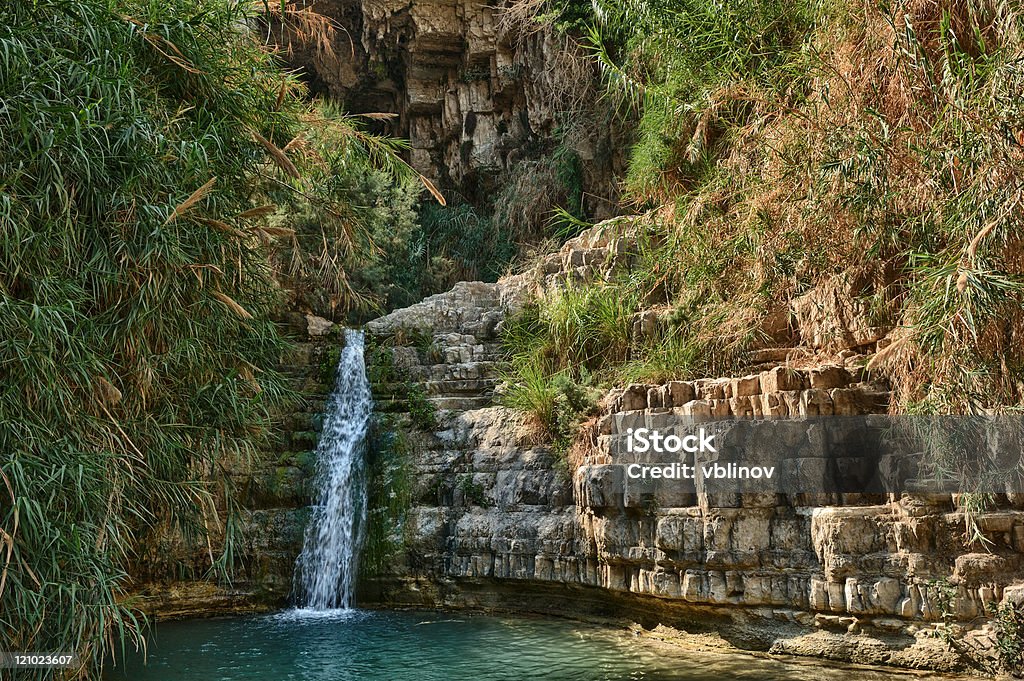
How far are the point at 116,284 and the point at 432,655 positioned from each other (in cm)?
335

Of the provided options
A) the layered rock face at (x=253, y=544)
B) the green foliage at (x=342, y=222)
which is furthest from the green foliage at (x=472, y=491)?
the green foliage at (x=342, y=222)

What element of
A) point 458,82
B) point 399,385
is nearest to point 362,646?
point 399,385

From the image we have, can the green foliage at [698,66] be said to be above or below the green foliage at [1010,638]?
above

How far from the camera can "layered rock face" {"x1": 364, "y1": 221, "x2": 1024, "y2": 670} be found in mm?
5074

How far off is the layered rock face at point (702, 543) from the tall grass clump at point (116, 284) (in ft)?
8.44

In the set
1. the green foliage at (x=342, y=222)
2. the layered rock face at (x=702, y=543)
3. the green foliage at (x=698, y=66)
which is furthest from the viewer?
the green foliage at (x=698, y=66)

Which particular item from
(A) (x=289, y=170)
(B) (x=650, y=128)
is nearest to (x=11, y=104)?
(A) (x=289, y=170)

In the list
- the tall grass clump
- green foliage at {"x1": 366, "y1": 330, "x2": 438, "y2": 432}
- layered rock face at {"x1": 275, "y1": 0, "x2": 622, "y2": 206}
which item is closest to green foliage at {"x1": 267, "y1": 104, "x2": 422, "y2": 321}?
green foliage at {"x1": 366, "y1": 330, "x2": 438, "y2": 432}

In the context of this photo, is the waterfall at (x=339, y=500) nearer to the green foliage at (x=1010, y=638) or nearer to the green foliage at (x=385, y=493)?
the green foliage at (x=385, y=493)

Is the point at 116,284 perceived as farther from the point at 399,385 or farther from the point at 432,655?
the point at 399,385

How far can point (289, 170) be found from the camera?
5.68 meters

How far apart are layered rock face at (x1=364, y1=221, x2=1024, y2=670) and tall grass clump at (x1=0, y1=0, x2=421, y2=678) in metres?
2.57

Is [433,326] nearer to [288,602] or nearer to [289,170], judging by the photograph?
[288,602]

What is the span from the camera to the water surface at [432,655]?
528 cm
